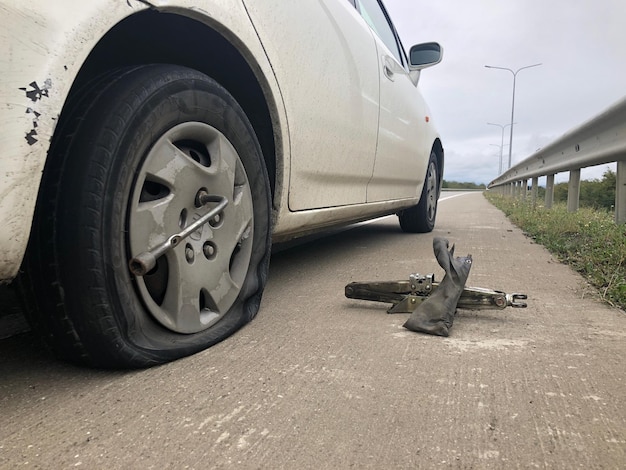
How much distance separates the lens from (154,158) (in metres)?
1.53

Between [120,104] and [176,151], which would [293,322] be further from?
[120,104]

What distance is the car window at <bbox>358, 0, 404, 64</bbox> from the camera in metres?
3.60

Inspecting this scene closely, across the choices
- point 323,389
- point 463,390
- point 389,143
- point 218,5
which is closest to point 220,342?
point 323,389

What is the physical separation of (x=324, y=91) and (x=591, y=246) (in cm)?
229

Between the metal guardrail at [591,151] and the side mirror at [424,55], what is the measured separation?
1.45 m

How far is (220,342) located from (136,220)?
0.56 meters

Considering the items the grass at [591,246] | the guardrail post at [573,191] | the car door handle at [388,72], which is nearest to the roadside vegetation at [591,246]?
the grass at [591,246]

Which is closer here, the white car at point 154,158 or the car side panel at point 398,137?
the white car at point 154,158

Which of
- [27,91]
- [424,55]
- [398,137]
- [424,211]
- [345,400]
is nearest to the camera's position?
[27,91]

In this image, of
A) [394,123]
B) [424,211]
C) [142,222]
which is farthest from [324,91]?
[424,211]

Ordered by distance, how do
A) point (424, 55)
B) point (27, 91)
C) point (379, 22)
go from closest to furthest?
point (27, 91) → point (379, 22) → point (424, 55)

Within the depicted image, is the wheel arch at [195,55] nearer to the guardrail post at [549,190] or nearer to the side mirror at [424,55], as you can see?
the side mirror at [424,55]

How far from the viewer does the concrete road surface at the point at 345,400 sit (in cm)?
111

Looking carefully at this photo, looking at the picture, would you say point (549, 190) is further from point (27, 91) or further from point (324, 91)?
point (27, 91)
